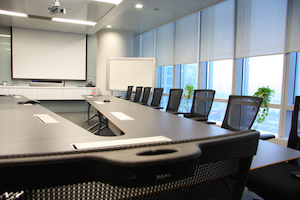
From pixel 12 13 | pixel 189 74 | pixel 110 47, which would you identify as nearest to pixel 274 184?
pixel 189 74

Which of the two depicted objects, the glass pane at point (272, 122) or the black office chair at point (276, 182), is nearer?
the black office chair at point (276, 182)

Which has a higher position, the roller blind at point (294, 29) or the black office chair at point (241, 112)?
the roller blind at point (294, 29)

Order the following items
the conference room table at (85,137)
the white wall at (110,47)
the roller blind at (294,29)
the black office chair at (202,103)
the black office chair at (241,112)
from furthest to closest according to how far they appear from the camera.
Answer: the white wall at (110,47), the roller blind at (294,29), the black office chair at (202,103), the black office chair at (241,112), the conference room table at (85,137)

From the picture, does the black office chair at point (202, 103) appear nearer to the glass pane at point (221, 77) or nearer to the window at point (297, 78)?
the window at point (297, 78)

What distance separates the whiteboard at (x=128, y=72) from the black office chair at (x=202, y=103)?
387 cm

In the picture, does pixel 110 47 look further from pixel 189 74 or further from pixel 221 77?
pixel 221 77

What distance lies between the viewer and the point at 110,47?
8.09 m

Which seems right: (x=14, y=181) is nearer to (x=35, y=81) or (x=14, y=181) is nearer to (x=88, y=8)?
(x=88, y=8)

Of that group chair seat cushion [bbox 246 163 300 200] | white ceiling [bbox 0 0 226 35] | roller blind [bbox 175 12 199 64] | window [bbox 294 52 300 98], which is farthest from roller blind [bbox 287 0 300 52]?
chair seat cushion [bbox 246 163 300 200]

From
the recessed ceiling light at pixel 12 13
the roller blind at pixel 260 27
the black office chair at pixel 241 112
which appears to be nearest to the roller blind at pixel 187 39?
the roller blind at pixel 260 27

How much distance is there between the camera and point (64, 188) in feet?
1.18

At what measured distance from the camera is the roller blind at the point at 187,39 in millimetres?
5930

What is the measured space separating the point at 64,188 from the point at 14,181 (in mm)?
86

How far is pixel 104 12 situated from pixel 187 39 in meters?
2.50
